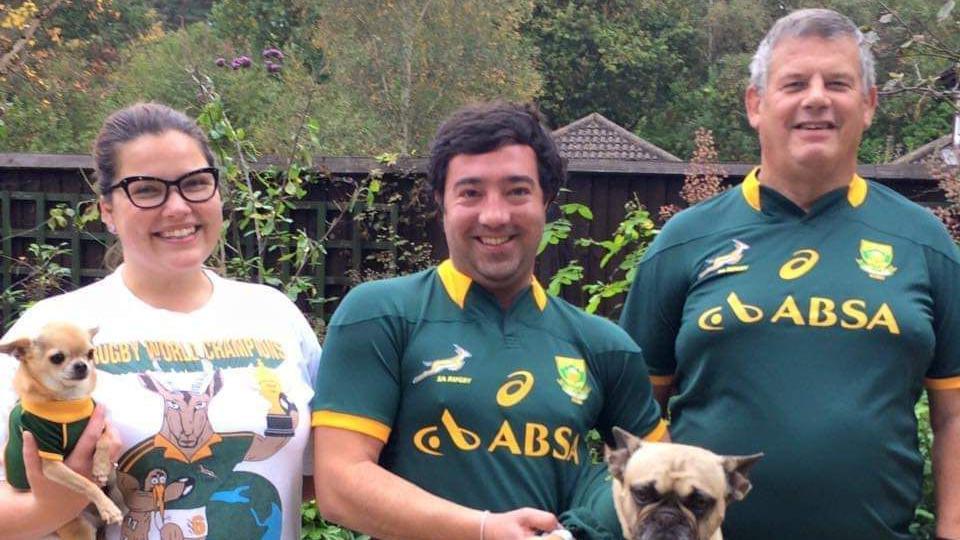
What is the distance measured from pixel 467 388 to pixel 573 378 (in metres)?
0.33

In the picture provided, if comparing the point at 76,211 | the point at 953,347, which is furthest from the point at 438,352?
the point at 76,211

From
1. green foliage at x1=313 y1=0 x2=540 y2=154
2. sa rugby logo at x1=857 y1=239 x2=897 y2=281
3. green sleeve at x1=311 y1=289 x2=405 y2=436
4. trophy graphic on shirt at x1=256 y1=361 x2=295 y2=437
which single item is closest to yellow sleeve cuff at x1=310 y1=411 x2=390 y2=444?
green sleeve at x1=311 y1=289 x2=405 y2=436

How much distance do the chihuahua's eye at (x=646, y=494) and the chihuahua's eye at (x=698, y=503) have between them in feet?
0.28

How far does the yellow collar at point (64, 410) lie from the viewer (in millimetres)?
3045

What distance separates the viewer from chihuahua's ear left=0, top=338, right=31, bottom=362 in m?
3.12

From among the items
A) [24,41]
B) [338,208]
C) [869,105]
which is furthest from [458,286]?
[24,41]

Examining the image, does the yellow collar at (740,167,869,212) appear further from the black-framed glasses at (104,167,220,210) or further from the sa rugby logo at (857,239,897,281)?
the black-framed glasses at (104,167,220,210)

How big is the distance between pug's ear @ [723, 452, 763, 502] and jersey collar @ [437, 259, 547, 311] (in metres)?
0.71

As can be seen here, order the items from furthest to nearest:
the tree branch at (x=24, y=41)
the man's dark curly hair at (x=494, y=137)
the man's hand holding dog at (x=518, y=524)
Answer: the tree branch at (x=24, y=41)
the man's dark curly hair at (x=494, y=137)
the man's hand holding dog at (x=518, y=524)

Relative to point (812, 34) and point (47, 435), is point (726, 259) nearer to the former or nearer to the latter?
point (812, 34)

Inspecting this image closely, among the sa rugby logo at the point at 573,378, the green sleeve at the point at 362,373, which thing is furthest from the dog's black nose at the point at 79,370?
the sa rugby logo at the point at 573,378

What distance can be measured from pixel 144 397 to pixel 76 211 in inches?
241

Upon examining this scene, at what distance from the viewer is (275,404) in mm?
3293

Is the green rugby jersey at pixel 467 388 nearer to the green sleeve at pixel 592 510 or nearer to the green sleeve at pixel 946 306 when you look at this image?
the green sleeve at pixel 592 510
